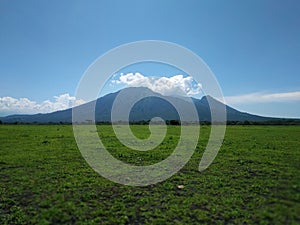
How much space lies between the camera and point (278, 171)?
12477 millimetres

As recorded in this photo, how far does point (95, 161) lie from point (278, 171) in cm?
1040

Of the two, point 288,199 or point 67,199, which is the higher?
point 288,199

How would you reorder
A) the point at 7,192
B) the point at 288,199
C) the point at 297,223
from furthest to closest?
1. the point at 7,192
2. the point at 288,199
3. the point at 297,223

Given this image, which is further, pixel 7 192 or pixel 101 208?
pixel 7 192

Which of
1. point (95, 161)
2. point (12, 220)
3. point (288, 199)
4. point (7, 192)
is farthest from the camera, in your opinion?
point (95, 161)

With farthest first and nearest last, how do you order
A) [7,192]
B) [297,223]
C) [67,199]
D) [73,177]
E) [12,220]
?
1. [73,177]
2. [7,192]
3. [67,199]
4. [12,220]
5. [297,223]

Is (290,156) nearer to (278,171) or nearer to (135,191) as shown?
(278,171)

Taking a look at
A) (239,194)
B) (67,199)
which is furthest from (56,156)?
(239,194)

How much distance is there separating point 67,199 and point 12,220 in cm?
183

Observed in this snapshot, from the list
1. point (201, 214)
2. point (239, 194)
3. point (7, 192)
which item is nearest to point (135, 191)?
point (201, 214)

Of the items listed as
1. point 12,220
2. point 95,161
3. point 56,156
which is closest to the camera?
point 12,220

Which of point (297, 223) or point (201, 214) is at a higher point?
point (297, 223)

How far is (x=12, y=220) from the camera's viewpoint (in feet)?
24.8

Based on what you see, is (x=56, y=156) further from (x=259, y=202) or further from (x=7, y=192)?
(x=259, y=202)
